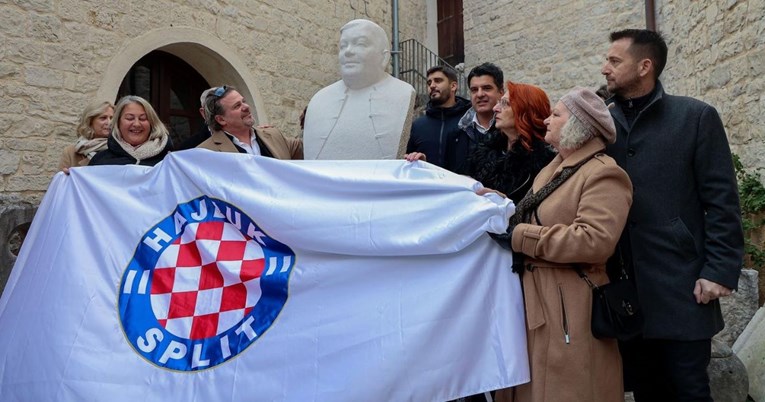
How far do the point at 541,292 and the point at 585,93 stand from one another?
27.1 inches

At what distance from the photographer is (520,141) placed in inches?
93.8

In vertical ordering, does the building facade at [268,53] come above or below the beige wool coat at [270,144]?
above

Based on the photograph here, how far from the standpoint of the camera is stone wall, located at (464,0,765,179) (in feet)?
15.4

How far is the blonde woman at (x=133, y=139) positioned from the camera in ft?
10.3

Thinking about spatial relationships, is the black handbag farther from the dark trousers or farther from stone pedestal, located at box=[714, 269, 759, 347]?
stone pedestal, located at box=[714, 269, 759, 347]

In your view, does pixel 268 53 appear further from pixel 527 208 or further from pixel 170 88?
pixel 527 208

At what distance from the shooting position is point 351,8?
27.4ft

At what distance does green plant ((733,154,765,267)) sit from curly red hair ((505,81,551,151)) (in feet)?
8.73

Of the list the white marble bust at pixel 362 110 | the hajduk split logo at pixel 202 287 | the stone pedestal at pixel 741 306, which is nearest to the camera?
the hajduk split logo at pixel 202 287

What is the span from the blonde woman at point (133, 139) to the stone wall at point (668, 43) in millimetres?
4221

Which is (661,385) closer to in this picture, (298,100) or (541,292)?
(541,292)

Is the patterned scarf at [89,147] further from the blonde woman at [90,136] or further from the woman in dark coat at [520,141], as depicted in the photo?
the woman in dark coat at [520,141]

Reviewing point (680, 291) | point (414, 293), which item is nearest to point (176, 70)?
point (414, 293)

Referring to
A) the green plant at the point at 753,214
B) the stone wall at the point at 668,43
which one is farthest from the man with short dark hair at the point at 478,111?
the stone wall at the point at 668,43
